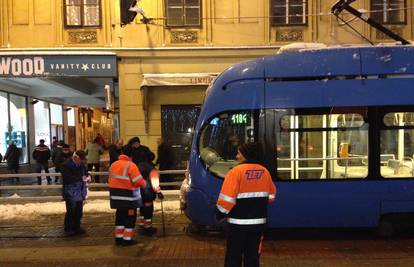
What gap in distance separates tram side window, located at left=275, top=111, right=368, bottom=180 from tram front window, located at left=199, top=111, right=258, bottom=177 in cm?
49

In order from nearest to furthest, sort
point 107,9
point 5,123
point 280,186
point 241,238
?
point 241,238
point 280,186
point 107,9
point 5,123

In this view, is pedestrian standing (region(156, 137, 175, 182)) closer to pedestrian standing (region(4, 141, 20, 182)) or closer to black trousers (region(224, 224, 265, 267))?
pedestrian standing (region(4, 141, 20, 182))

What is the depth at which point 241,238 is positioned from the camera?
15.7 feet

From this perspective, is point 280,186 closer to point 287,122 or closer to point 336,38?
point 287,122

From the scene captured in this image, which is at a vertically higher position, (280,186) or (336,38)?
(336,38)

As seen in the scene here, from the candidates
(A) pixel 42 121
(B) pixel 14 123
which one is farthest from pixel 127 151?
(A) pixel 42 121

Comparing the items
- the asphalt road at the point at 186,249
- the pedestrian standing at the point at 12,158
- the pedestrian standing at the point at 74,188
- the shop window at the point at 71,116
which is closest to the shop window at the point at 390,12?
the asphalt road at the point at 186,249

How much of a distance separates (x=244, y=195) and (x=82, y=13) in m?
12.4

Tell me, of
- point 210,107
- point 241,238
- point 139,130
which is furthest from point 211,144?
point 139,130

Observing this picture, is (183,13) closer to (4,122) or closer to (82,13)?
(82,13)

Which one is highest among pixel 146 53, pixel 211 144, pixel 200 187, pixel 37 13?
pixel 37 13

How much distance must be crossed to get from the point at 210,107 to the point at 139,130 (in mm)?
7792

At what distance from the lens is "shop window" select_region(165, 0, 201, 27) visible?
15.6m

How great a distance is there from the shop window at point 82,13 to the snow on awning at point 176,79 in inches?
91.2
